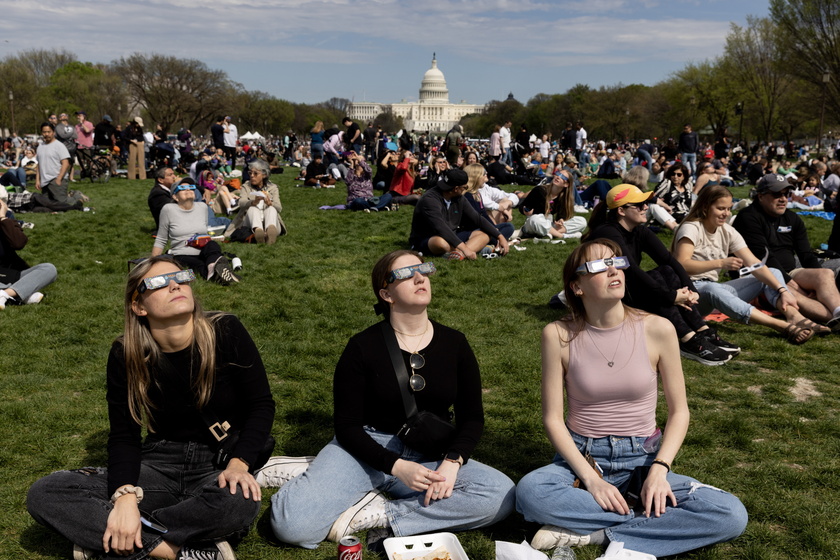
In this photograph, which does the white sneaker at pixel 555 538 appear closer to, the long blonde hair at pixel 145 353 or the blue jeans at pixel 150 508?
the blue jeans at pixel 150 508

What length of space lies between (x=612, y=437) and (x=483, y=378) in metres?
2.40

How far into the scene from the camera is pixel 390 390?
3.84 meters

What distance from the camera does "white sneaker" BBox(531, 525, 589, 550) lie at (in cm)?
355

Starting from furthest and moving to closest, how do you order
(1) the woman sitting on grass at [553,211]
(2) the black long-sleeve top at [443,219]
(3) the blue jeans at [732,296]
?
(1) the woman sitting on grass at [553,211], (2) the black long-sleeve top at [443,219], (3) the blue jeans at [732,296]

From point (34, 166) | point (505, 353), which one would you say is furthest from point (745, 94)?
point (505, 353)

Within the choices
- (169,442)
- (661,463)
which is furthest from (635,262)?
(169,442)

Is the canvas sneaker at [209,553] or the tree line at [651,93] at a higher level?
the tree line at [651,93]

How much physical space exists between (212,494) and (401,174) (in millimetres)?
14382

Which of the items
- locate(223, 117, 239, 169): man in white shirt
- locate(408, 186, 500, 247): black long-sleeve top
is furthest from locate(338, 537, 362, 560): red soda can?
locate(223, 117, 239, 169): man in white shirt

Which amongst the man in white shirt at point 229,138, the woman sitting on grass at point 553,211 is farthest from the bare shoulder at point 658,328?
the man in white shirt at point 229,138

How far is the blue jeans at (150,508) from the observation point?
339 cm

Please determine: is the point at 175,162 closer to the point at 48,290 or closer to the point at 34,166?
the point at 34,166

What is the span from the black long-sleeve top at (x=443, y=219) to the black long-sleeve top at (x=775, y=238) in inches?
150

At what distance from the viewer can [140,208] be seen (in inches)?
649
